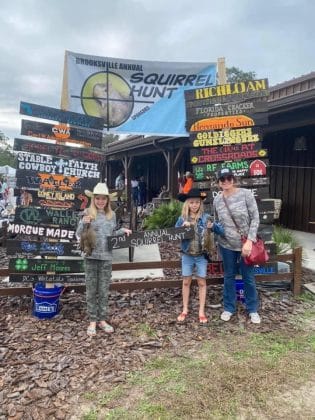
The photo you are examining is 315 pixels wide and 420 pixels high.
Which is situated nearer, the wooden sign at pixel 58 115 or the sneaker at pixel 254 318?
the sneaker at pixel 254 318

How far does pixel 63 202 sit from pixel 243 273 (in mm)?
2327

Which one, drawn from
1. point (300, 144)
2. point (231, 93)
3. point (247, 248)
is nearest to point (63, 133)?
point (231, 93)

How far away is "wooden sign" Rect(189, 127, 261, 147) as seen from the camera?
16.7 feet

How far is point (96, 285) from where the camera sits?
4082 mm

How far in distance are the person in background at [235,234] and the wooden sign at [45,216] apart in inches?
70.4

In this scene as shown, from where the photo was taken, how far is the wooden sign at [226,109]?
5023 millimetres

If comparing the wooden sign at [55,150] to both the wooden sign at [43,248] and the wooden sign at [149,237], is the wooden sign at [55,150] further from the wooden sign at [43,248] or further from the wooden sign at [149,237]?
the wooden sign at [149,237]

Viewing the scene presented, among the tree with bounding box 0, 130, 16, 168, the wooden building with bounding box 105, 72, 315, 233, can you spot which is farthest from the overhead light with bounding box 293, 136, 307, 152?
the tree with bounding box 0, 130, 16, 168

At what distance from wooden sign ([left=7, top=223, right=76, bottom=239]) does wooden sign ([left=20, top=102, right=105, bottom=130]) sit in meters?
1.33

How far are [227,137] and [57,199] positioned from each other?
7.67ft

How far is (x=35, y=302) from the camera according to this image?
4.35 meters

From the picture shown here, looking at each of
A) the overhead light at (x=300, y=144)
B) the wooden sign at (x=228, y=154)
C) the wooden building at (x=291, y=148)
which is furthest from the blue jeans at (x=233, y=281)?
the overhead light at (x=300, y=144)

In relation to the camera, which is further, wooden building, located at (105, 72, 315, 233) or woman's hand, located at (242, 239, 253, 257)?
wooden building, located at (105, 72, 315, 233)

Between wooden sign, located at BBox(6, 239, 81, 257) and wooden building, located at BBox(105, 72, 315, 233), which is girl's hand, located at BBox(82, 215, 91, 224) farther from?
wooden building, located at BBox(105, 72, 315, 233)
